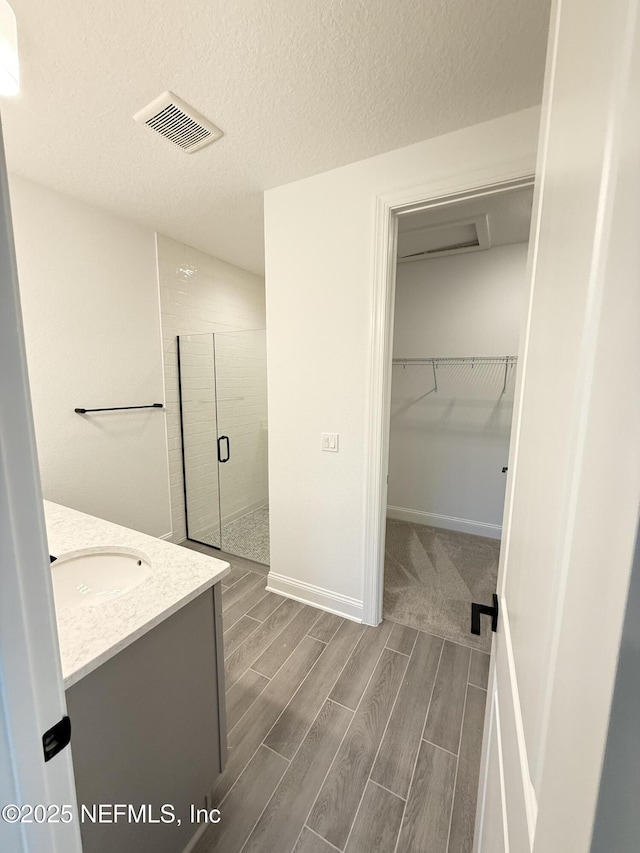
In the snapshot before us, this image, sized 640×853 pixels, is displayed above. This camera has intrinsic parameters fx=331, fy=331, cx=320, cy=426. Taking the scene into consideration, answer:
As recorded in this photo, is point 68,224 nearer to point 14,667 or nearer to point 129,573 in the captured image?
point 129,573

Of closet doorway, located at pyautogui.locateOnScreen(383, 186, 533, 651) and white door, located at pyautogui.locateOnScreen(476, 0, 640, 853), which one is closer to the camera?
white door, located at pyautogui.locateOnScreen(476, 0, 640, 853)

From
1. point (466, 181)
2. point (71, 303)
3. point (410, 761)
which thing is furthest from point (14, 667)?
point (71, 303)

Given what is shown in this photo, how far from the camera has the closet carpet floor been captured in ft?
6.59

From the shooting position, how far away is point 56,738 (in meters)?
0.52

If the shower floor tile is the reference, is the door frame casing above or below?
above

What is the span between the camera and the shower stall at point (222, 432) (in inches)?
117

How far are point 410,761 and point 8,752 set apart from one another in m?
1.40

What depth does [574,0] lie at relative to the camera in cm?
44

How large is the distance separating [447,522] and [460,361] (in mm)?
1554

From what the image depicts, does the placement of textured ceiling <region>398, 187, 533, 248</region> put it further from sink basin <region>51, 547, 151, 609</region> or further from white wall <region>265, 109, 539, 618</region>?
sink basin <region>51, 547, 151, 609</region>

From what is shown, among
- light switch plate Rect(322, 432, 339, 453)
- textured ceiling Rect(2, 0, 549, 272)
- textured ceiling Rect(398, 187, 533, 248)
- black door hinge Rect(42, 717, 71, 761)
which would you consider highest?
textured ceiling Rect(2, 0, 549, 272)

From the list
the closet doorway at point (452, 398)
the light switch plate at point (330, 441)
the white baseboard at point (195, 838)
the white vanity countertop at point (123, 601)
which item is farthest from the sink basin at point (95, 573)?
the closet doorway at point (452, 398)

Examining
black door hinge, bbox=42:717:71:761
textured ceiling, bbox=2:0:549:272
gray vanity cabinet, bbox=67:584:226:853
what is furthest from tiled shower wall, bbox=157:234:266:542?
black door hinge, bbox=42:717:71:761

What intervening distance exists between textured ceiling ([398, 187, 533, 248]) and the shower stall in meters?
1.58
